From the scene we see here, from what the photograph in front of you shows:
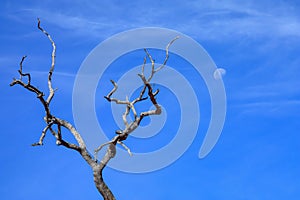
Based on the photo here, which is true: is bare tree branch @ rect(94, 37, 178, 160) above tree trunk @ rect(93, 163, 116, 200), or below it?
above

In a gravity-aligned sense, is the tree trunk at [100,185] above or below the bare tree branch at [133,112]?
below

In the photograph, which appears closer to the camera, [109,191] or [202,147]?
[109,191]

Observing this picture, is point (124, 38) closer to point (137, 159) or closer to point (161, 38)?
point (161, 38)

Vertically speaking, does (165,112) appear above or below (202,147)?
above

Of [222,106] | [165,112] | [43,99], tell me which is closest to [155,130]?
[165,112]

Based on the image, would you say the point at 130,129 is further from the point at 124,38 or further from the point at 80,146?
the point at 124,38

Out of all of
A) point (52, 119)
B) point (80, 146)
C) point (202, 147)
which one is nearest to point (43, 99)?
point (52, 119)

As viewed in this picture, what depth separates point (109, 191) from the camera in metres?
13.7

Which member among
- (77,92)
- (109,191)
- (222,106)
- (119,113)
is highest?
(77,92)

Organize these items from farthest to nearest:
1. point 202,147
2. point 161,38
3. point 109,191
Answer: point 161,38
point 202,147
point 109,191

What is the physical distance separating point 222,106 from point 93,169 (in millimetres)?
3947

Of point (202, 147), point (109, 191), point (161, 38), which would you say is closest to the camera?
point (109, 191)

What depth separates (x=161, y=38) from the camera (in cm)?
A: 1557

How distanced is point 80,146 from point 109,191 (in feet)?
4.68
